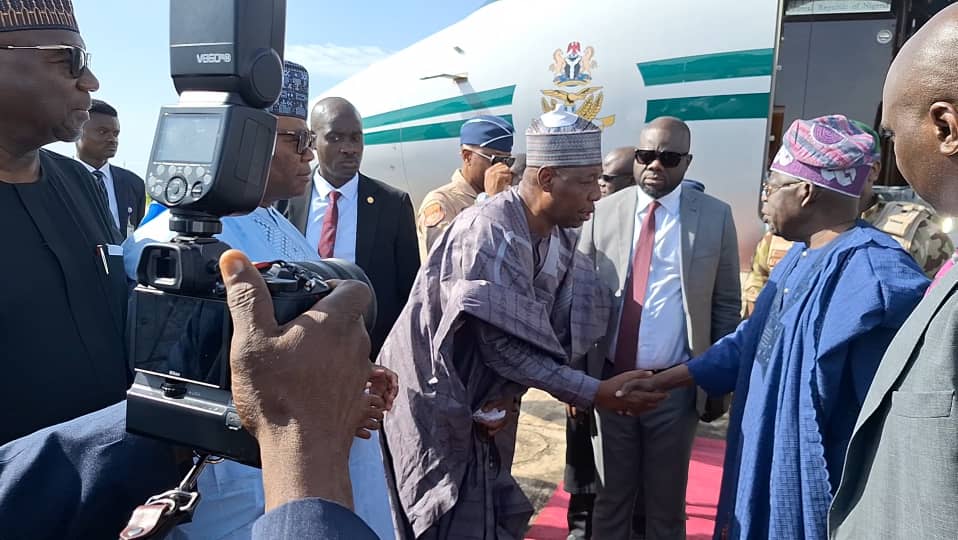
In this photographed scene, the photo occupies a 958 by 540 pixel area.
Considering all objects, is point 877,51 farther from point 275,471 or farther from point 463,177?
point 275,471

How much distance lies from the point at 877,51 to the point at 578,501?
5.50m

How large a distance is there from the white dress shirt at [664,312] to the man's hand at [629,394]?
1.42 feet

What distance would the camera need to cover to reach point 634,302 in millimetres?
3021

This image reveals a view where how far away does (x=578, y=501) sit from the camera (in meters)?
3.22

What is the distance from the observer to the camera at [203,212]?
76 cm

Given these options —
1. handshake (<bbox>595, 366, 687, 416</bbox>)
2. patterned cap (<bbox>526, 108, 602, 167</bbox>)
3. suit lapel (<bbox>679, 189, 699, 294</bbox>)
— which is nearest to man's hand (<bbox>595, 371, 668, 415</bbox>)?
handshake (<bbox>595, 366, 687, 416</bbox>)

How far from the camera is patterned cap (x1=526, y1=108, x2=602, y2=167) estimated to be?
2350 mm

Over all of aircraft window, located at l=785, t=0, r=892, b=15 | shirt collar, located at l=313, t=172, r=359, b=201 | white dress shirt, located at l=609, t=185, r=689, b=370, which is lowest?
white dress shirt, located at l=609, t=185, r=689, b=370

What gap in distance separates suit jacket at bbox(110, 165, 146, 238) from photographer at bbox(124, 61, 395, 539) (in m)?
3.83

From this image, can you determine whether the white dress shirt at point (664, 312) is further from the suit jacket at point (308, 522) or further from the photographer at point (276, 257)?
the suit jacket at point (308, 522)

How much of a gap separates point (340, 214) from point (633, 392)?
172 centimetres

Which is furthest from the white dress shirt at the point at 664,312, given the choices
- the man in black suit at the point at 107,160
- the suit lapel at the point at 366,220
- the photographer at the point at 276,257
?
the man in black suit at the point at 107,160

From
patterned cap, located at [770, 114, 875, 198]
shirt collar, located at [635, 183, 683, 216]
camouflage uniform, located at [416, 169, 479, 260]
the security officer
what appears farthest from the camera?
the security officer

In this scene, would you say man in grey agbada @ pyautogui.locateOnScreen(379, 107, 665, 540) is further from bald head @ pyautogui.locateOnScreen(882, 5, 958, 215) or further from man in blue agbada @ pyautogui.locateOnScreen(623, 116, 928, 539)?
bald head @ pyautogui.locateOnScreen(882, 5, 958, 215)
